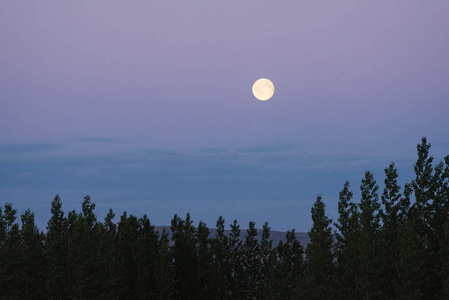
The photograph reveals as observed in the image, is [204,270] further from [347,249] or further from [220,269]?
[347,249]

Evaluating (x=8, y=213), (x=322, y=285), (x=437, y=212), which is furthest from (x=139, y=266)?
(x=437, y=212)

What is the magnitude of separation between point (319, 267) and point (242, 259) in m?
32.4

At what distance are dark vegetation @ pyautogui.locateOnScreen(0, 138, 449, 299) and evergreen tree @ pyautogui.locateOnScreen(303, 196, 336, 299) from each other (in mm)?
156

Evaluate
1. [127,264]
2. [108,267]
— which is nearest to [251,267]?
[127,264]

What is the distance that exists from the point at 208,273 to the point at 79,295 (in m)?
30.5

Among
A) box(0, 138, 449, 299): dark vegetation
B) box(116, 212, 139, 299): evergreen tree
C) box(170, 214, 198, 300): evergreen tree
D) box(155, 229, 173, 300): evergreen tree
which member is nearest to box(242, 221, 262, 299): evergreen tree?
box(0, 138, 449, 299): dark vegetation

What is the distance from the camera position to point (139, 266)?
101m

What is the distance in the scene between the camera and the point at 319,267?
96.0m

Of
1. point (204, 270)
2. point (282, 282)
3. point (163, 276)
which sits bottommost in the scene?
point (282, 282)

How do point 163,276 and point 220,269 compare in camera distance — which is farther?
point 220,269

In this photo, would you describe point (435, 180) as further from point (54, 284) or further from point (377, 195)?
point (54, 284)

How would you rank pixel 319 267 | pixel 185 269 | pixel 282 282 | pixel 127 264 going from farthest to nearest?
pixel 185 269
pixel 127 264
pixel 282 282
pixel 319 267

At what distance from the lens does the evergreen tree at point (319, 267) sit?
9138 centimetres

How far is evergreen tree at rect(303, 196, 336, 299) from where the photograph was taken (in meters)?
91.4
